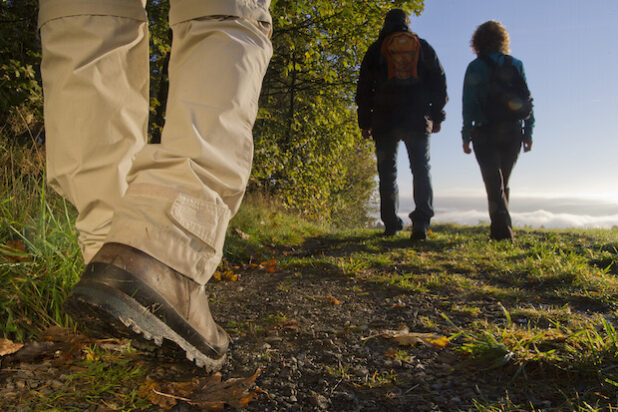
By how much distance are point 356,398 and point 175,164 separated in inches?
40.7

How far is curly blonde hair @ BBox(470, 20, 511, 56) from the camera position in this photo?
18.1 ft

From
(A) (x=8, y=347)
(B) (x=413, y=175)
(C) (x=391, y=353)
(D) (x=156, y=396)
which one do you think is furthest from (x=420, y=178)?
(A) (x=8, y=347)

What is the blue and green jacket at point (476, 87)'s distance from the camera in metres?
5.35

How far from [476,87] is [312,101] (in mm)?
4977

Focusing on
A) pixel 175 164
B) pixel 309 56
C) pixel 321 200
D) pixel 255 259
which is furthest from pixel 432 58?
pixel 321 200

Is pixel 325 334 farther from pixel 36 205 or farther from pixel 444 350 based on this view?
pixel 36 205

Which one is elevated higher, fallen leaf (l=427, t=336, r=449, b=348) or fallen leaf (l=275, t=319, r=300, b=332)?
fallen leaf (l=427, t=336, r=449, b=348)

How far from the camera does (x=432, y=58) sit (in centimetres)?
560

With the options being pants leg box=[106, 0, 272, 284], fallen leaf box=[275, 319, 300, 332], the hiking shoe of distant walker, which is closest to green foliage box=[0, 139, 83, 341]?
the hiking shoe of distant walker

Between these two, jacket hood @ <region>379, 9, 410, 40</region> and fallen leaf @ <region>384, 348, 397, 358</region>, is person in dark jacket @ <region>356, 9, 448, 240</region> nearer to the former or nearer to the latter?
jacket hood @ <region>379, 9, 410, 40</region>

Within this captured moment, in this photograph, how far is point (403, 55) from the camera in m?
5.38

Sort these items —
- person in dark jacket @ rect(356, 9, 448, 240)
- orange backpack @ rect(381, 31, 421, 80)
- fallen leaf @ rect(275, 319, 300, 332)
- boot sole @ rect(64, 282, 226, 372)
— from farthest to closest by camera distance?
person in dark jacket @ rect(356, 9, 448, 240)
orange backpack @ rect(381, 31, 421, 80)
fallen leaf @ rect(275, 319, 300, 332)
boot sole @ rect(64, 282, 226, 372)

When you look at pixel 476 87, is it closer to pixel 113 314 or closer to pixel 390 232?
pixel 390 232

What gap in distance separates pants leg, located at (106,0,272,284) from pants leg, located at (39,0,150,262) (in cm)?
20
